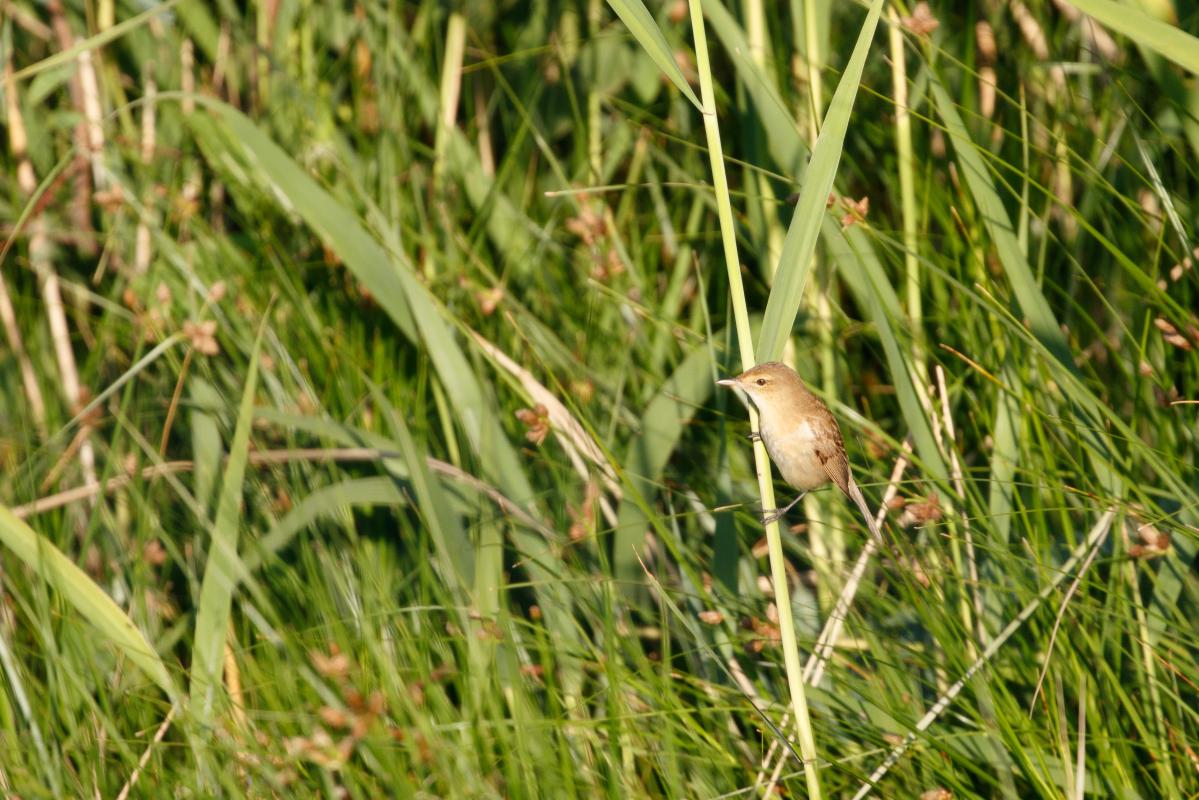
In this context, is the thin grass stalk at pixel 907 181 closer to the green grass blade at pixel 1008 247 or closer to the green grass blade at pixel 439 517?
the green grass blade at pixel 1008 247

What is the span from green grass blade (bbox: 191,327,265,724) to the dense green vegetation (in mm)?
10

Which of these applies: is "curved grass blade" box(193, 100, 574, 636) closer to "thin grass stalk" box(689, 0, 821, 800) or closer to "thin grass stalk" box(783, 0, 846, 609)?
"thin grass stalk" box(783, 0, 846, 609)

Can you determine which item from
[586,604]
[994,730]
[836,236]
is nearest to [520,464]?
[586,604]

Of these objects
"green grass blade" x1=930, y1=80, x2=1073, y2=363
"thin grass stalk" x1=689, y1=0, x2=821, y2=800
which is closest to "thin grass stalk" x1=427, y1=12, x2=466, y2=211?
"green grass blade" x1=930, y1=80, x2=1073, y2=363

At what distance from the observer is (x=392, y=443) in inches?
104

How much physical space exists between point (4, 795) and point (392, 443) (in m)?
0.97

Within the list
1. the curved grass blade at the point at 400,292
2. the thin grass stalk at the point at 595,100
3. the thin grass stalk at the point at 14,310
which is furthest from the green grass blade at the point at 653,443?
the thin grass stalk at the point at 14,310

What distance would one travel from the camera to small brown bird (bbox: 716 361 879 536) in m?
2.14

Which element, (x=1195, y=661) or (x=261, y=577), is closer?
(x=1195, y=661)

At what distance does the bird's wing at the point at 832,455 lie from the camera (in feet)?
7.41

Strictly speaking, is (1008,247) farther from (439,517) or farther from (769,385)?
(439,517)

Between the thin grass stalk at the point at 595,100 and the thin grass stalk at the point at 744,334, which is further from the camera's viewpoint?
the thin grass stalk at the point at 595,100

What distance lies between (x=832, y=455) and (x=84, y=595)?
4.49 ft

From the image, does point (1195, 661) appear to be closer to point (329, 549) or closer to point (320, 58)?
point (329, 549)
